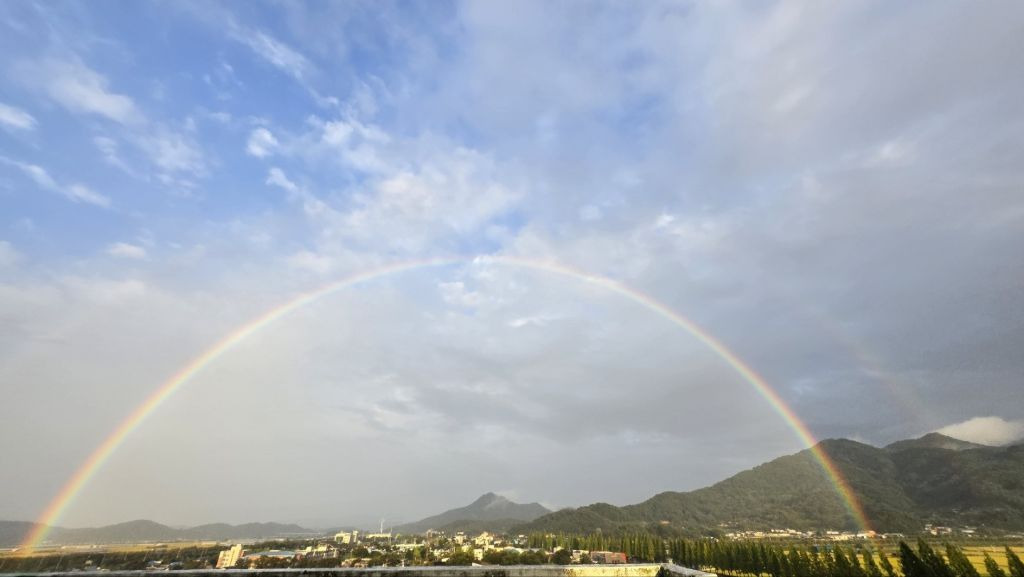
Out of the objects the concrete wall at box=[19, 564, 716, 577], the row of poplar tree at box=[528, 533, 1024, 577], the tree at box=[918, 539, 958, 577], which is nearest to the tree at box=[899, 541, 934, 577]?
the row of poplar tree at box=[528, 533, 1024, 577]

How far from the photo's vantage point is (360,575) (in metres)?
13.1

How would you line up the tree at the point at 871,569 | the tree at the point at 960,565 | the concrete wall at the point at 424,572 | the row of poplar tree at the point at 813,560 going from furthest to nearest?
the tree at the point at 871,569 → the row of poplar tree at the point at 813,560 → the tree at the point at 960,565 → the concrete wall at the point at 424,572

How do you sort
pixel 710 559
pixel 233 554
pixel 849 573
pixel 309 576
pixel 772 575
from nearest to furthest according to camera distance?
pixel 309 576, pixel 849 573, pixel 772 575, pixel 710 559, pixel 233 554

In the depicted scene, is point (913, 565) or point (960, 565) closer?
point (960, 565)

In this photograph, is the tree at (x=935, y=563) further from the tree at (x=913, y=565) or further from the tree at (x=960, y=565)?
the tree at (x=960, y=565)

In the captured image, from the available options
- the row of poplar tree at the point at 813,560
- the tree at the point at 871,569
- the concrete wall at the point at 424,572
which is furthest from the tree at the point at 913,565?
the concrete wall at the point at 424,572

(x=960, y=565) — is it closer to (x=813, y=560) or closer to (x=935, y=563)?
(x=935, y=563)

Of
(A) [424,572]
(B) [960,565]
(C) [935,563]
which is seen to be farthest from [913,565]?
(A) [424,572]

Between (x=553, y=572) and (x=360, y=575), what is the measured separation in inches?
208

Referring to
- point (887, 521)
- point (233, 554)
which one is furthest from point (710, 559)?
point (887, 521)

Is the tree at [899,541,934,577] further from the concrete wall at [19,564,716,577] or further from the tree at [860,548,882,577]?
the concrete wall at [19,564,716,577]

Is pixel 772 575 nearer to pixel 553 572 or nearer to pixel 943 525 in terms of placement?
pixel 553 572

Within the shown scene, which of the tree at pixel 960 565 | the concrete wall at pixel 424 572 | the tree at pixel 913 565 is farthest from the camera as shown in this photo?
the tree at pixel 913 565

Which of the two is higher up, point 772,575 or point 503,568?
point 503,568
